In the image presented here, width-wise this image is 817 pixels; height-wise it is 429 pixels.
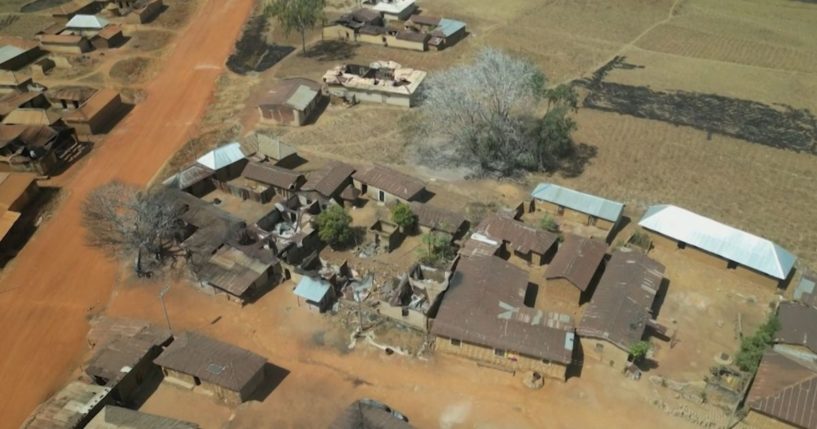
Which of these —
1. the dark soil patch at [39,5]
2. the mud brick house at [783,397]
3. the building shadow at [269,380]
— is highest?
the dark soil patch at [39,5]

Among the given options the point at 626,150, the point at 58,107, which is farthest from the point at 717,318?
the point at 58,107

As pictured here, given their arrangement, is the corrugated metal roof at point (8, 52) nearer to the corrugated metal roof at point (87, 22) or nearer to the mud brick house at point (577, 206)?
the corrugated metal roof at point (87, 22)

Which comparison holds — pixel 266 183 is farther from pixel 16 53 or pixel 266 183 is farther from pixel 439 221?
pixel 16 53

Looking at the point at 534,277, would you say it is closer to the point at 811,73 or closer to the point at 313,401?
the point at 313,401

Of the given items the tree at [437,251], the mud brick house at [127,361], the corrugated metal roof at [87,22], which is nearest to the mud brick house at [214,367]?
the mud brick house at [127,361]

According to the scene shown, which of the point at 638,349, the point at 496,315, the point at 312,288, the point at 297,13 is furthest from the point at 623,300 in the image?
the point at 297,13

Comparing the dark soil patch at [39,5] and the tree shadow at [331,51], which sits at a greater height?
the dark soil patch at [39,5]
